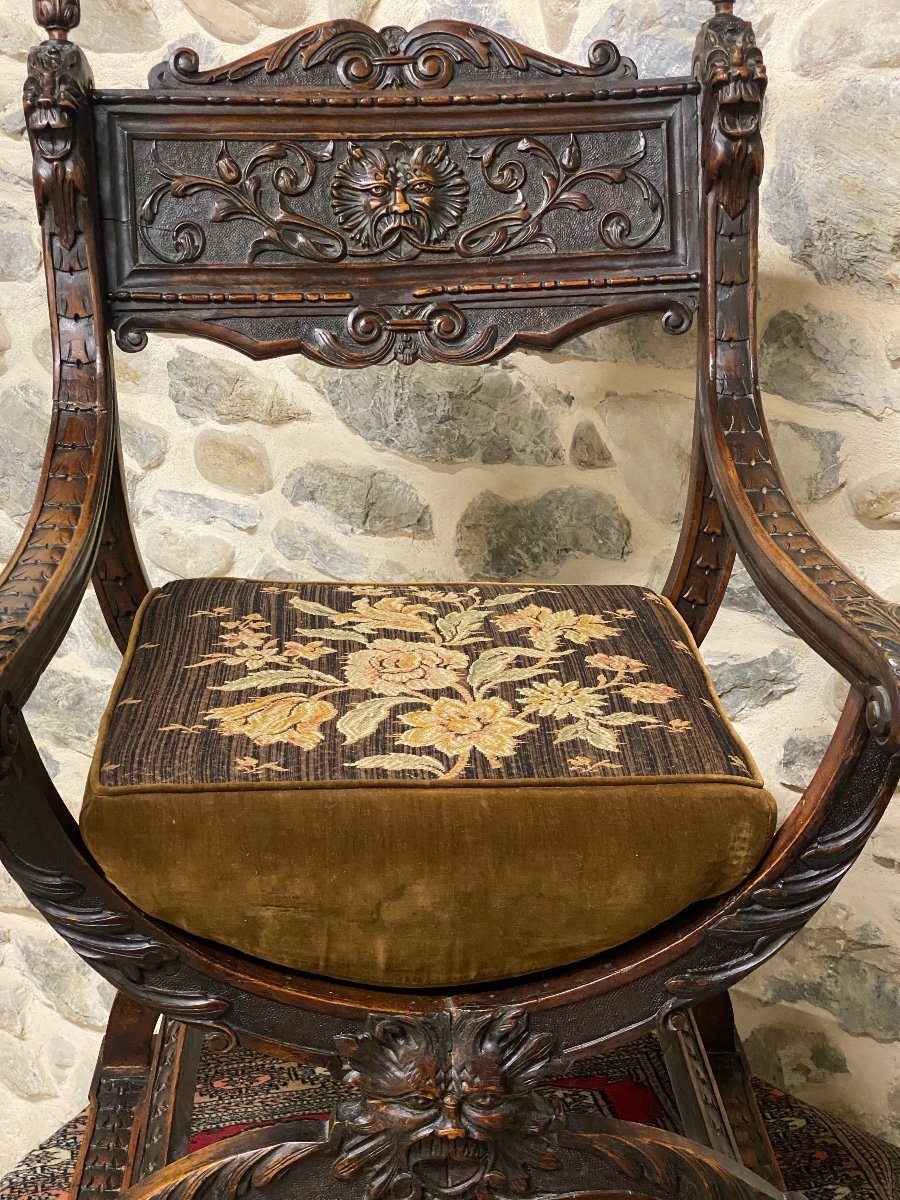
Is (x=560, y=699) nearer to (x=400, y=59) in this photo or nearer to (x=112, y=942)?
(x=112, y=942)

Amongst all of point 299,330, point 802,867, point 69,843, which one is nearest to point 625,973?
point 802,867

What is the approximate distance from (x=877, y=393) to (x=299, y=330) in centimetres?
70

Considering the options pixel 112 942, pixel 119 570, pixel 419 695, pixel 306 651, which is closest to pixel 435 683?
pixel 419 695

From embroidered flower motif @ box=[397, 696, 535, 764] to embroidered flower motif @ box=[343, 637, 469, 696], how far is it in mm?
38

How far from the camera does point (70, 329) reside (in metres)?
1.29

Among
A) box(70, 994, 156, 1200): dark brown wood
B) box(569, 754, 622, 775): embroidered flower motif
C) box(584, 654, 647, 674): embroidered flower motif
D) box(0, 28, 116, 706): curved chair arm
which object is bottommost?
box(70, 994, 156, 1200): dark brown wood

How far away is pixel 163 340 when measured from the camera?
176 centimetres

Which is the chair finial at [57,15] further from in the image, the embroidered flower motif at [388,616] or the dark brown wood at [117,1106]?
the dark brown wood at [117,1106]

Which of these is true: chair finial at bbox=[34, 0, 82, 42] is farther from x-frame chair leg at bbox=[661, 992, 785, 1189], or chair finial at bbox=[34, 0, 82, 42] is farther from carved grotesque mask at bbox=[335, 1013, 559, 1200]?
x-frame chair leg at bbox=[661, 992, 785, 1189]

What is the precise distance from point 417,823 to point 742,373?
61 centimetres

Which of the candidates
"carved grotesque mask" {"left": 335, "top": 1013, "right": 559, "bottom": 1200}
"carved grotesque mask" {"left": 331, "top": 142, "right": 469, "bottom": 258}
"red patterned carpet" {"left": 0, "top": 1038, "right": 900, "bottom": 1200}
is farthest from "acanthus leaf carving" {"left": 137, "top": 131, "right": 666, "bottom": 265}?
"red patterned carpet" {"left": 0, "top": 1038, "right": 900, "bottom": 1200}

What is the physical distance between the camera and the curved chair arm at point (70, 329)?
1146 millimetres

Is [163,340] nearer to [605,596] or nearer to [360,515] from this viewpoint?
[360,515]

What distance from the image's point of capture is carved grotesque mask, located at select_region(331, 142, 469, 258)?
1.34 meters
